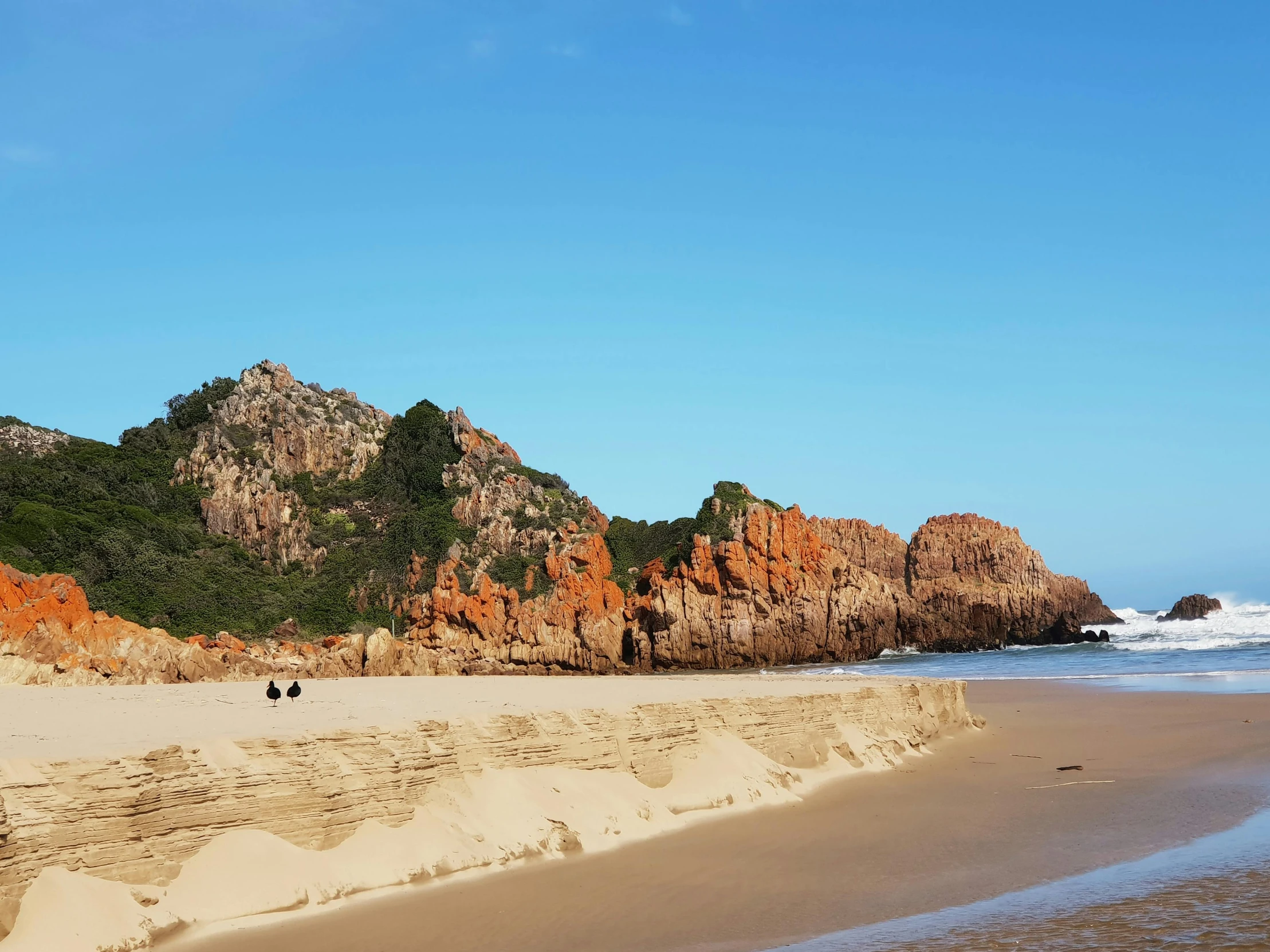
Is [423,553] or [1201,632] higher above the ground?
[423,553]

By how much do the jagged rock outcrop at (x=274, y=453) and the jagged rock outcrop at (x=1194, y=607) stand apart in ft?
183

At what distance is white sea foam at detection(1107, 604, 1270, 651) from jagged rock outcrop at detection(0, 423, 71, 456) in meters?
54.9

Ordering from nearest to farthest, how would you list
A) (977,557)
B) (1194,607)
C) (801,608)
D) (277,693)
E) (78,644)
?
(277,693)
(78,644)
(801,608)
(977,557)
(1194,607)

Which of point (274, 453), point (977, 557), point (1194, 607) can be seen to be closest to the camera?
point (274, 453)

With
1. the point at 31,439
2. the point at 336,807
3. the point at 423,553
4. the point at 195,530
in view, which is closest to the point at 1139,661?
the point at 423,553

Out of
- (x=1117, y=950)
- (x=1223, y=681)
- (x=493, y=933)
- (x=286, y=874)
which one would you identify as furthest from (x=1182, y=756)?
(x=1223, y=681)

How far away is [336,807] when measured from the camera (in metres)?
6.35

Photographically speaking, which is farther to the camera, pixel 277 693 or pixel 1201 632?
pixel 1201 632

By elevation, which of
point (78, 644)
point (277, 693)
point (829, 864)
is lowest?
point (829, 864)

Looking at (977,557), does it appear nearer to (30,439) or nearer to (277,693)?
(30,439)

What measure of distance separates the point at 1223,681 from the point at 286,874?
24.8m

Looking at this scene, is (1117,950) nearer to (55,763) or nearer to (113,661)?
(55,763)

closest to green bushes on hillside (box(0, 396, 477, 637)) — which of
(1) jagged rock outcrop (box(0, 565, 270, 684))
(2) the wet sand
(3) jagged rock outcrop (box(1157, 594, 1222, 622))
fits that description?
(1) jagged rock outcrop (box(0, 565, 270, 684))

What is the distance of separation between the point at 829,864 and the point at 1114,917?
2.10 m
